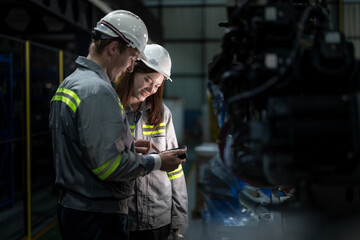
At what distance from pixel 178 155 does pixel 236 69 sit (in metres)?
0.74

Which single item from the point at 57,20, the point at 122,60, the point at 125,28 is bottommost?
the point at 122,60

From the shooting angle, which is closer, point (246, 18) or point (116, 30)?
point (246, 18)

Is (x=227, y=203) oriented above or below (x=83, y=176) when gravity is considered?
below

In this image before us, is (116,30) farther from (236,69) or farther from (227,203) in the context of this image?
(227,203)

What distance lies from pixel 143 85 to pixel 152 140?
1.18 feet

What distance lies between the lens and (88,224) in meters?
1.66

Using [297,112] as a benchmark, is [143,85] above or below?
above

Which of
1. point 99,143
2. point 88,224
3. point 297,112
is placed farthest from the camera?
point 88,224

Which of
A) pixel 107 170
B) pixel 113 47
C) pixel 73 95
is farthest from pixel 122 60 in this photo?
pixel 107 170

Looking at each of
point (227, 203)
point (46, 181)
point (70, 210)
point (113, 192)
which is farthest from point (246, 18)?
point (46, 181)

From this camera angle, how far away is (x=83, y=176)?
161 cm

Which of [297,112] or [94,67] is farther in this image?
[94,67]

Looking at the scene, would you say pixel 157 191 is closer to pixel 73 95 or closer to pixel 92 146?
pixel 92 146

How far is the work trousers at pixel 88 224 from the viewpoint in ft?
5.45
